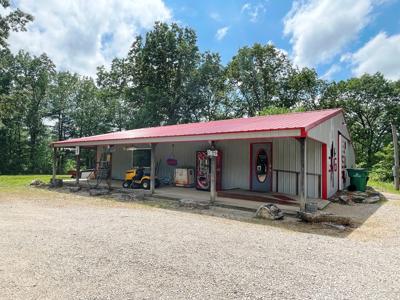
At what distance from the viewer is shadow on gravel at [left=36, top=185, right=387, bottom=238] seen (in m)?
6.10

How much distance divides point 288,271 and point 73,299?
254 centimetres

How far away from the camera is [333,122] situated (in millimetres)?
10320

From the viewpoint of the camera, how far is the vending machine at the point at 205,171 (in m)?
11.7

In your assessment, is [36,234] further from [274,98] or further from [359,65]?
[359,65]

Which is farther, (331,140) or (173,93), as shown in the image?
(173,93)

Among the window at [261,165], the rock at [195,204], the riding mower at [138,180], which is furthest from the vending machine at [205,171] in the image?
the rock at [195,204]

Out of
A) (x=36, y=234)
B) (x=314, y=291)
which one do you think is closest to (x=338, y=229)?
(x=314, y=291)

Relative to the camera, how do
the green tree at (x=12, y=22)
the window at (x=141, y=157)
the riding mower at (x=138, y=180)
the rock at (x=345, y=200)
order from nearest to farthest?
the rock at (x=345, y=200) → the riding mower at (x=138, y=180) → the window at (x=141, y=157) → the green tree at (x=12, y=22)

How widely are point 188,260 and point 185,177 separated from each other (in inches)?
343

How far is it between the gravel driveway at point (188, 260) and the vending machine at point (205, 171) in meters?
5.05

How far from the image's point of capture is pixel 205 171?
11945 millimetres

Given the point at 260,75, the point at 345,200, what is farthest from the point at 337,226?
the point at 260,75

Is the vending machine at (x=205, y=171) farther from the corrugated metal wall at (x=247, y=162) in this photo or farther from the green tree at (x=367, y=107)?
the green tree at (x=367, y=107)

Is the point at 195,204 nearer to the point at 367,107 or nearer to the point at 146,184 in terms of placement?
the point at 146,184
